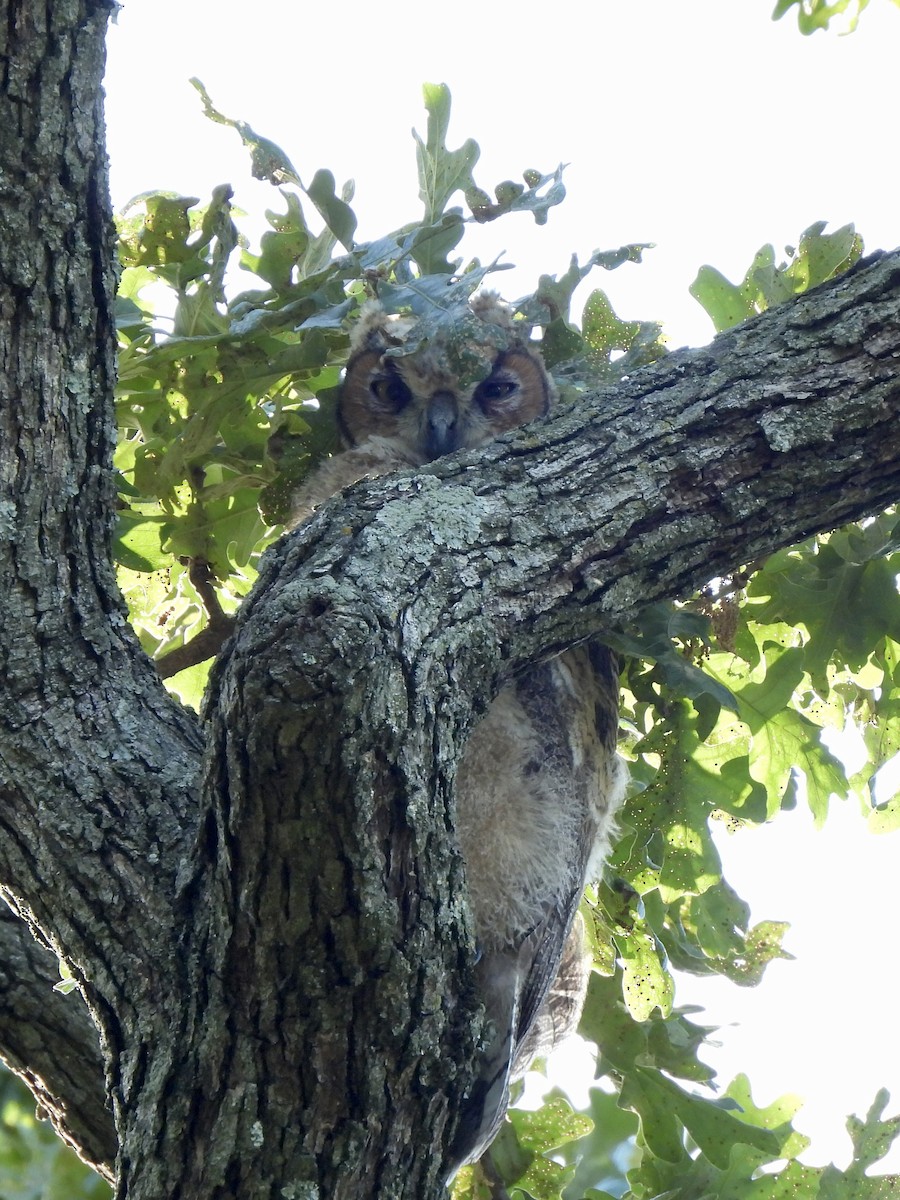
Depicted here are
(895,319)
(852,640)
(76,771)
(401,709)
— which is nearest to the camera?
(401,709)

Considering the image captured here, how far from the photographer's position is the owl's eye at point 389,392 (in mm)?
3678

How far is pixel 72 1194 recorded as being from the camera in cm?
343

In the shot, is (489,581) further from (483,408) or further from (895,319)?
(483,408)

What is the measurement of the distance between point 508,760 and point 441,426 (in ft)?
4.01

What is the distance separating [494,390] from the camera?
3693 millimetres

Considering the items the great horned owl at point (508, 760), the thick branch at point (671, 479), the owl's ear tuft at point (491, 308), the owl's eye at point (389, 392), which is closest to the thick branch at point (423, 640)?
the thick branch at point (671, 479)

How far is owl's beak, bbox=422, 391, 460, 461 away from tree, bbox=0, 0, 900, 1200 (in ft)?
2.66

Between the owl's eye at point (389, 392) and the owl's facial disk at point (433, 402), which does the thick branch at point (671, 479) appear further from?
the owl's eye at point (389, 392)

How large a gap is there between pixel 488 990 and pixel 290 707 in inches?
43.7

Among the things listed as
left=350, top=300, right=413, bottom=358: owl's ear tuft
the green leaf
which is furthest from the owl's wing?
left=350, top=300, right=413, bottom=358: owl's ear tuft

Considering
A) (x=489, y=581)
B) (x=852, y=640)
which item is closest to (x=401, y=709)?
(x=489, y=581)

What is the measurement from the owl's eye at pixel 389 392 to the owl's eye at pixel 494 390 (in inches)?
9.3

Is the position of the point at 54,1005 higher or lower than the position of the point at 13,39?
lower

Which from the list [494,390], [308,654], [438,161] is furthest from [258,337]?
[308,654]
